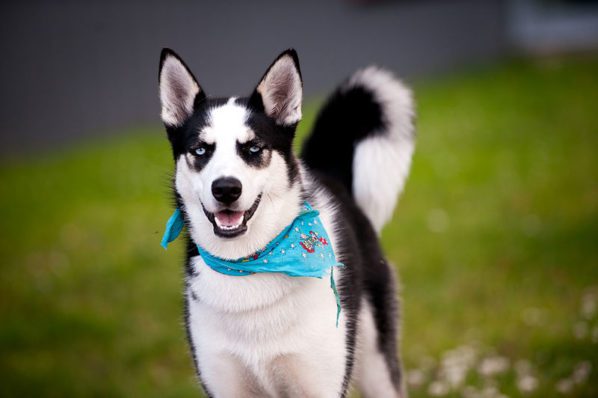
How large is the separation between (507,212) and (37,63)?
789 centimetres

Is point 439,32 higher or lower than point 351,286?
higher

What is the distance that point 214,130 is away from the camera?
2543 mm

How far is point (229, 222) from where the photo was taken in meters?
2.49

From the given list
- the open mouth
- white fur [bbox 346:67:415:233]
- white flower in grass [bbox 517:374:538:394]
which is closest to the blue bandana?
the open mouth

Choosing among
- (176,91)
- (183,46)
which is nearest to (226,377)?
(176,91)

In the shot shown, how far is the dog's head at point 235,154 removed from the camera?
8.09ft

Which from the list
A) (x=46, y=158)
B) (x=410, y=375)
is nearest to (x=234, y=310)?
(x=410, y=375)

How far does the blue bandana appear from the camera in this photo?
262cm

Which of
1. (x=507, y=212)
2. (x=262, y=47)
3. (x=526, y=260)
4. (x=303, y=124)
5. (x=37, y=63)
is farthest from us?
(x=262, y=47)

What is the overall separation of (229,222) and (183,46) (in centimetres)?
976

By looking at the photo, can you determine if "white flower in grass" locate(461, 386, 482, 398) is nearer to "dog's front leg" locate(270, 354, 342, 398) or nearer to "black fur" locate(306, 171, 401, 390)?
"black fur" locate(306, 171, 401, 390)

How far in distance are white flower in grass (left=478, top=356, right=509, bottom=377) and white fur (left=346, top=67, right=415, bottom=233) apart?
1.00 meters

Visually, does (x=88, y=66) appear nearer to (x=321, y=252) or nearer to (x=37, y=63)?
(x=37, y=63)

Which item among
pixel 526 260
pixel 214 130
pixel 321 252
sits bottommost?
pixel 526 260
